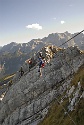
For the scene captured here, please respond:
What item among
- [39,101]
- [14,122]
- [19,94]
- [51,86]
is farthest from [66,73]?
[14,122]

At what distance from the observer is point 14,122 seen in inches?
2928

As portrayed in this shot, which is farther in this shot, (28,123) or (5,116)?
(5,116)

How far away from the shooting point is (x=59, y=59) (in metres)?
78.2

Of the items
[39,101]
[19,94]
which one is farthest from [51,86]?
[19,94]

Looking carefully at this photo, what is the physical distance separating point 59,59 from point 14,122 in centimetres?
2793

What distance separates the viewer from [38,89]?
247ft

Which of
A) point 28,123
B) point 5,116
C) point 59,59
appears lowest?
point 28,123

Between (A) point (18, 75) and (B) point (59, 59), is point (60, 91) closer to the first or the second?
(B) point (59, 59)

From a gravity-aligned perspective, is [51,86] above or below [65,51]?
below

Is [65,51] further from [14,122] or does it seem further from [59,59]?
[14,122]

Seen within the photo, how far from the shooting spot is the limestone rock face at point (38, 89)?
232ft

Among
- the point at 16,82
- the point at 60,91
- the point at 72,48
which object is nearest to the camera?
the point at 60,91

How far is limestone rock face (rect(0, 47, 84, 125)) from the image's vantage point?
7075cm

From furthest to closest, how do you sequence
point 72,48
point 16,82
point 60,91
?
point 16,82 < point 72,48 < point 60,91
